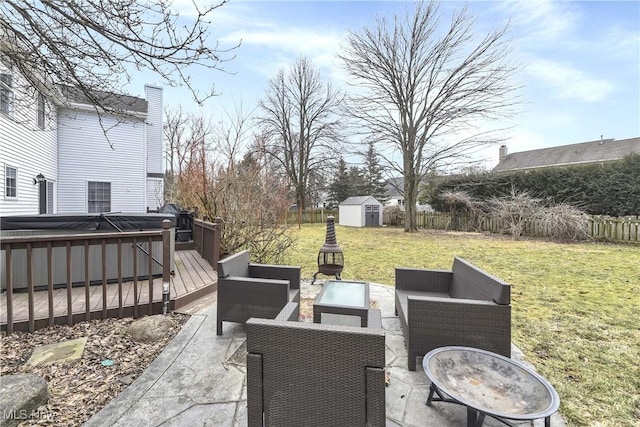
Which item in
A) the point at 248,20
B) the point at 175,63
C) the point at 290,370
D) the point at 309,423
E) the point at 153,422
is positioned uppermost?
the point at 248,20

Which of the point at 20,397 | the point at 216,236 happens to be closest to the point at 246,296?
the point at 20,397

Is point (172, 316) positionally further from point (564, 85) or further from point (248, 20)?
point (564, 85)

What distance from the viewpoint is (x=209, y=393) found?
2246 millimetres

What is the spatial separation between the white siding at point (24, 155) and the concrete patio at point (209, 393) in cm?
788

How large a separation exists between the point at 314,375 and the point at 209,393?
1.18 metres

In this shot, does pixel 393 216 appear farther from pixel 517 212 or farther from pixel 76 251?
pixel 76 251

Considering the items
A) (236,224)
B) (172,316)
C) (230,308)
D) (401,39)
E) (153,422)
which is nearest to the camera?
(153,422)

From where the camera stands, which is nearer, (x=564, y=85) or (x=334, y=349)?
(x=334, y=349)

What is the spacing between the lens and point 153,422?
194cm

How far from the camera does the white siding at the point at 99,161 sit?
1190cm

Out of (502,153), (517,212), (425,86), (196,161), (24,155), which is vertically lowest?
(517,212)

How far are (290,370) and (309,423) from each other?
30cm

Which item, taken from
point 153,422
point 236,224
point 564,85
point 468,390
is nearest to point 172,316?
point 153,422

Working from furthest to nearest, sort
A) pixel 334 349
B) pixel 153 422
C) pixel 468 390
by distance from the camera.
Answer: pixel 153 422
pixel 468 390
pixel 334 349
